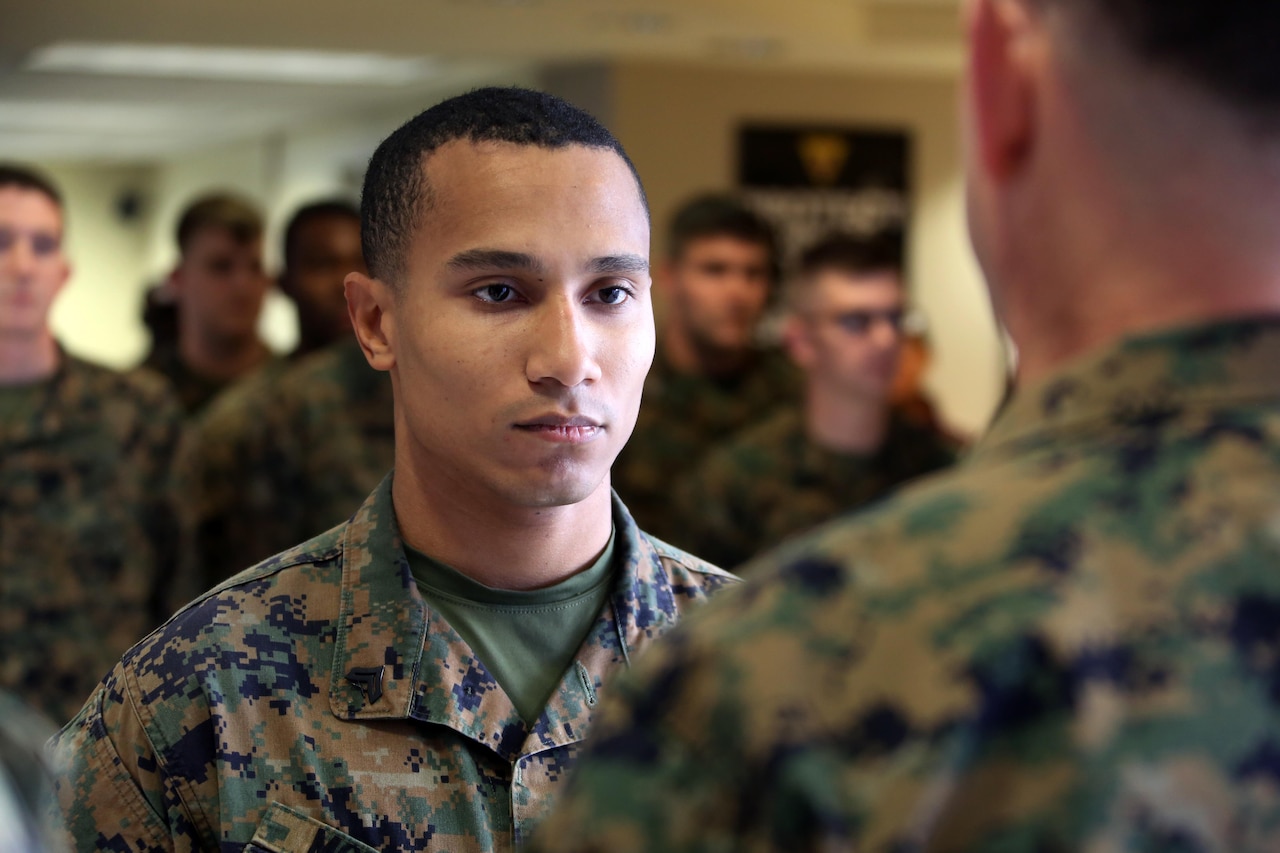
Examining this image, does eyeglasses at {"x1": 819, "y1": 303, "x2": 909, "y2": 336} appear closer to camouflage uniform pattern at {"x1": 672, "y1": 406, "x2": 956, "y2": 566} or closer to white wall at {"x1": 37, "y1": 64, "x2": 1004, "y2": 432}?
camouflage uniform pattern at {"x1": 672, "y1": 406, "x2": 956, "y2": 566}

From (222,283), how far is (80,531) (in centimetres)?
158

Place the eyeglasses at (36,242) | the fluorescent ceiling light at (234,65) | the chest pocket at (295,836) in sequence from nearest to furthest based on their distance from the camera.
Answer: the chest pocket at (295,836) → the eyeglasses at (36,242) → the fluorescent ceiling light at (234,65)

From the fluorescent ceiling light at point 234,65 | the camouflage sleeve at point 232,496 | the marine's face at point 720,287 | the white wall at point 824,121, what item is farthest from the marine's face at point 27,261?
the fluorescent ceiling light at point 234,65

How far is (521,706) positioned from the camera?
1420 mm

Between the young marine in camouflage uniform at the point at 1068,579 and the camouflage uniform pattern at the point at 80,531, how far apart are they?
287cm

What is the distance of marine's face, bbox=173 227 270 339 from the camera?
4848mm

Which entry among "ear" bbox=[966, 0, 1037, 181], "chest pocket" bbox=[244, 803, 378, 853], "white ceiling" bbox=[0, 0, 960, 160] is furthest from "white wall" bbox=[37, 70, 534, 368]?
"ear" bbox=[966, 0, 1037, 181]

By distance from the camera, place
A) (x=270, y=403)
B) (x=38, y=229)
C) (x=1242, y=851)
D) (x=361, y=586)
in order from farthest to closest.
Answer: (x=270, y=403)
(x=38, y=229)
(x=361, y=586)
(x=1242, y=851)

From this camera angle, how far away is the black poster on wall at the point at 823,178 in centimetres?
840

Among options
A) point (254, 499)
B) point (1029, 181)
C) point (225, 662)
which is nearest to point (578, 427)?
point (225, 662)

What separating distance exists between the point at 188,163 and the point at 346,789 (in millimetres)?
12968

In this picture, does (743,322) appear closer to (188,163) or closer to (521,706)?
(521,706)

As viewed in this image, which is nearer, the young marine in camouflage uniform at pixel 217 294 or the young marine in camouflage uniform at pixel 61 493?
the young marine in camouflage uniform at pixel 61 493

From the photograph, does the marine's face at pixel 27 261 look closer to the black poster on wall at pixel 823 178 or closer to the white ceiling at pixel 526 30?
the white ceiling at pixel 526 30
